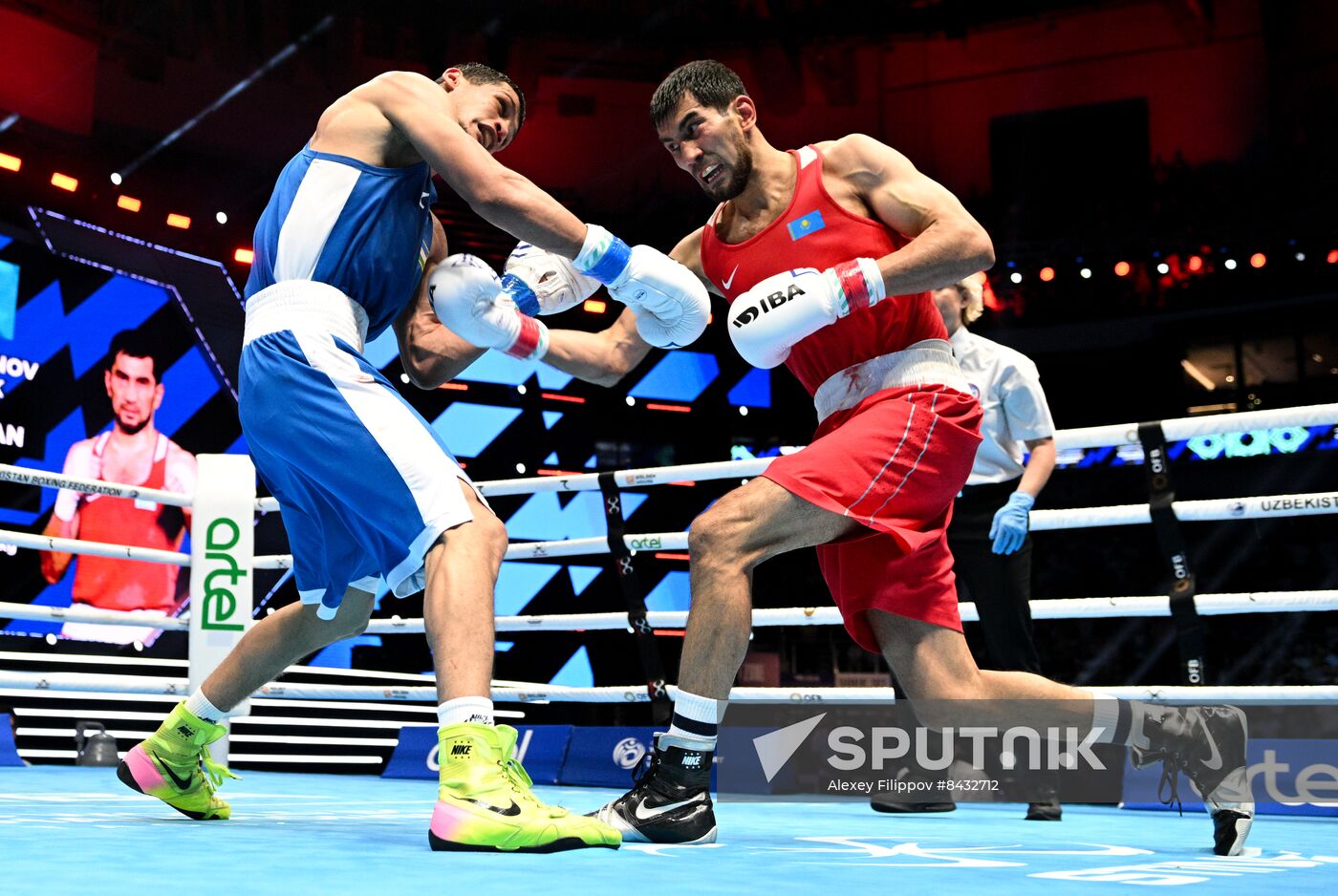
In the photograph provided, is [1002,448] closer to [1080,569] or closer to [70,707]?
[70,707]

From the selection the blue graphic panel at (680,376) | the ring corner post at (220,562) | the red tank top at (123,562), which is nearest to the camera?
the ring corner post at (220,562)

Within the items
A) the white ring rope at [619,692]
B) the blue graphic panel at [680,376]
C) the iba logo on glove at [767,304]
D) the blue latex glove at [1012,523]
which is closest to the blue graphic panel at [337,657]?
the blue graphic panel at [680,376]

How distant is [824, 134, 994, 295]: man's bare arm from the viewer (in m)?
2.38

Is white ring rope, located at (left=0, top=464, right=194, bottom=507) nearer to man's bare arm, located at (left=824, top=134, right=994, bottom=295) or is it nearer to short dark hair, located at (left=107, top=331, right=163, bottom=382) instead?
man's bare arm, located at (left=824, top=134, right=994, bottom=295)

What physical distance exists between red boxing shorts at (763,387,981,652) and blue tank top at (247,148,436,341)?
2.78 feet

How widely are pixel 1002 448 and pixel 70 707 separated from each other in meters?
7.99

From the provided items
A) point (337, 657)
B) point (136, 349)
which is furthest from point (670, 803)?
point (337, 657)

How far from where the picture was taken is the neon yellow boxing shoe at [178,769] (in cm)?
253

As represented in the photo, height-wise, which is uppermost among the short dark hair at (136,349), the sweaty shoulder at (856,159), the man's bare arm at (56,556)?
the short dark hair at (136,349)

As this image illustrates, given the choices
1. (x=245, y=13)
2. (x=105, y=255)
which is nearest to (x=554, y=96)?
(x=245, y=13)

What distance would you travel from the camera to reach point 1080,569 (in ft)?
45.0

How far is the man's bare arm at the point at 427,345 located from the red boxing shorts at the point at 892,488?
79 centimetres

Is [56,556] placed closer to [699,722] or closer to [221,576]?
[221,576]

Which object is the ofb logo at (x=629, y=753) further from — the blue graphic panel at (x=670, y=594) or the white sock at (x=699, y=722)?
the blue graphic panel at (x=670, y=594)
